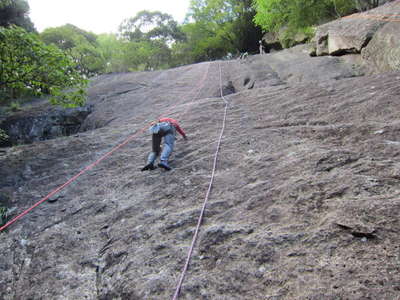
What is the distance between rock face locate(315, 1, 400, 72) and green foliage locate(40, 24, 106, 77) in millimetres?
18805

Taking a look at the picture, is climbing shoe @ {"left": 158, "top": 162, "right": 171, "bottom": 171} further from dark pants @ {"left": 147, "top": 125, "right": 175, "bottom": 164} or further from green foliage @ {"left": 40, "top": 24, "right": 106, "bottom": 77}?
green foliage @ {"left": 40, "top": 24, "right": 106, "bottom": 77}

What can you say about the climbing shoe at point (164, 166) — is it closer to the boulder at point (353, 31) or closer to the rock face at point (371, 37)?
the rock face at point (371, 37)

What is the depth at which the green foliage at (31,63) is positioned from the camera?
5.42 m

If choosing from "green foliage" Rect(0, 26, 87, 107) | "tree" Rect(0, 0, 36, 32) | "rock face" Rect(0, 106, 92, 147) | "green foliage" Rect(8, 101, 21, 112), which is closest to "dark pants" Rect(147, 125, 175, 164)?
"green foliage" Rect(0, 26, 87, 107)

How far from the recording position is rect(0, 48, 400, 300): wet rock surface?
225cm

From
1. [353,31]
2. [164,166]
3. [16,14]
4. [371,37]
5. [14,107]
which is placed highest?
[16,14]

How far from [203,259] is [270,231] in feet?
2.44

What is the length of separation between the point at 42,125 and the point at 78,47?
1369cm

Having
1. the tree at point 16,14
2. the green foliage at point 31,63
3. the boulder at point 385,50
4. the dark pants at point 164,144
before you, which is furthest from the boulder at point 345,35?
the tree at point 16,14

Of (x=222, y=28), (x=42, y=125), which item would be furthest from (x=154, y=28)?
(x=42, y=125)

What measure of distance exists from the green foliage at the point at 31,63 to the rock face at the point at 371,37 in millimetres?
8372

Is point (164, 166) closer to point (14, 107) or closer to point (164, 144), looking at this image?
point (164, 144)

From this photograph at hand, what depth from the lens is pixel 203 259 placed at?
2611 millimetres

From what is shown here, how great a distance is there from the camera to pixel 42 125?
1107 centimetres
